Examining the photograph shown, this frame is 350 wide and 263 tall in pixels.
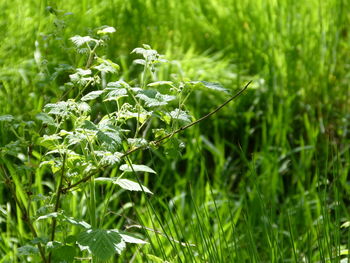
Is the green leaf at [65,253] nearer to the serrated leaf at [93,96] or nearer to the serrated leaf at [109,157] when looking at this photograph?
the serrated leaf at [109,157]

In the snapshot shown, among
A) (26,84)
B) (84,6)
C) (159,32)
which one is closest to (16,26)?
(26,84)

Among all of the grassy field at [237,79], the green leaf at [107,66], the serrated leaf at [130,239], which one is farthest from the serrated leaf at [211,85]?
the grassy field at [237,79]

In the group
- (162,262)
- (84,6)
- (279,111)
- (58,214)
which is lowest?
(279,111)

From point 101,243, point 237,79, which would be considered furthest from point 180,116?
point 237,79

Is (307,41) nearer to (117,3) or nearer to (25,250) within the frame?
(117,3)

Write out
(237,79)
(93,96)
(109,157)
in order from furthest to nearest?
(237,79) → (93,96) → (109,157)

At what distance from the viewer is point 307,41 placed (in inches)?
136

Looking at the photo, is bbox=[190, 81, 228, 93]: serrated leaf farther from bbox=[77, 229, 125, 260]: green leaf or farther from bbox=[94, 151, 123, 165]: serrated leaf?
bbox=[77, 229, 125, 260]: green leaf

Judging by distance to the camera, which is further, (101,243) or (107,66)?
(107,66)

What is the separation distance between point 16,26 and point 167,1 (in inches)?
51.3

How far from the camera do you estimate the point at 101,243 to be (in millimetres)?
1291

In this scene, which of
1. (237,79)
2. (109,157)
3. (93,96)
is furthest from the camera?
(237,79)

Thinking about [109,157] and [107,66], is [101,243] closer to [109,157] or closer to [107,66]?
[109,157]

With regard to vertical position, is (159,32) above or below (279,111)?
above
